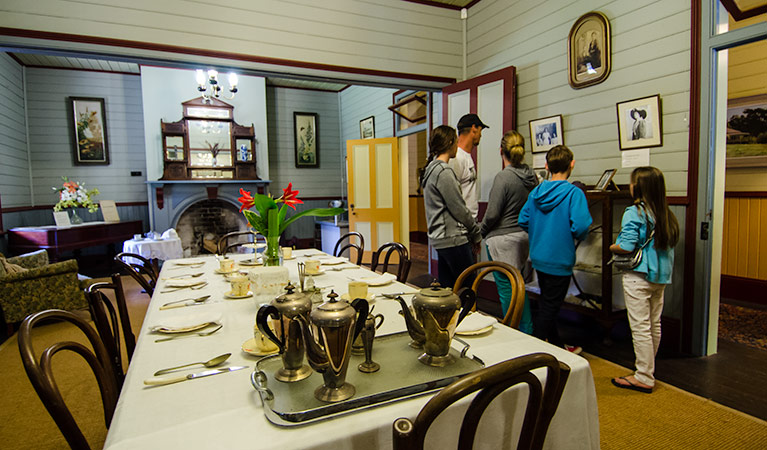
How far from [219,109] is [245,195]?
6.03 meters

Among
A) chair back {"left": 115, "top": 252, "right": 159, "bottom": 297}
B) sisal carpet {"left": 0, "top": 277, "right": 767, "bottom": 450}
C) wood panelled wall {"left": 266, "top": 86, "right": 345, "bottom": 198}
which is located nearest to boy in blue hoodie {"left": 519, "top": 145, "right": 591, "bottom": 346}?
sisal carpet {"left": 0, "top": 277, "right": 767, "bottom": 450}

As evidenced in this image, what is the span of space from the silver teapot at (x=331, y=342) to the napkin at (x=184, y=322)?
29.0 inches

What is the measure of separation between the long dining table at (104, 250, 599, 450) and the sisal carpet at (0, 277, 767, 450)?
1085mm

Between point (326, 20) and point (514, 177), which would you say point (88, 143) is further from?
point (514, 177)

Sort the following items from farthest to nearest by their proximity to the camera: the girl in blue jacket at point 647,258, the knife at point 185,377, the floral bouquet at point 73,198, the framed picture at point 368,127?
the framed picture at point 368,127, the floral bouquet at point 73,198, the girl in blue jacket at point 647,258, the knife at point 185,377

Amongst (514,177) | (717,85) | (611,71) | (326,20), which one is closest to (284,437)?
(514,177)

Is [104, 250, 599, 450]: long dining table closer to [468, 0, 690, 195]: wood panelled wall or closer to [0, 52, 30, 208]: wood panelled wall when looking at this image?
[468, 0, 690, 195]: wood panelled wall

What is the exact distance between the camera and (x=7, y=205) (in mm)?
5594

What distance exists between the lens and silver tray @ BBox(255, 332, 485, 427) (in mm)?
856

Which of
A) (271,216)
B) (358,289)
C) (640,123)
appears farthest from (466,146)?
(358,289)

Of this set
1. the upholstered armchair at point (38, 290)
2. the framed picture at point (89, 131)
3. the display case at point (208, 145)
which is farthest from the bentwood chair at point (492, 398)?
the framed picture at point (89, 131)

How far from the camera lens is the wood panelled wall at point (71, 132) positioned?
658cm

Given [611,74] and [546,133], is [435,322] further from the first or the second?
[546,133]

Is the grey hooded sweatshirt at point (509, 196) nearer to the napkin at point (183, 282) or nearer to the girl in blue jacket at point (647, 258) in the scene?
the girl in blue jacket at point (647, 258)
